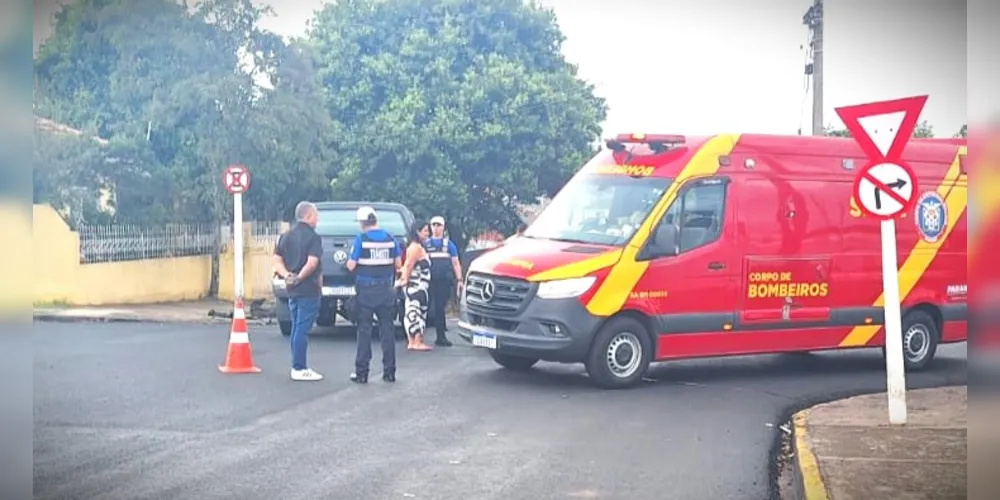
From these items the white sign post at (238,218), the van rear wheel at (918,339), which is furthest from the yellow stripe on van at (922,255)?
the white sign post at (238,218)

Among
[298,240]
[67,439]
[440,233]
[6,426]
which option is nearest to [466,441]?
[67,439]

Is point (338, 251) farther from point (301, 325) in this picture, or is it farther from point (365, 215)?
point (301, 325)

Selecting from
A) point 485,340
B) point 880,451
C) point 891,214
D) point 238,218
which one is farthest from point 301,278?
point 880,451

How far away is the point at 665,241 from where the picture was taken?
1264 centimetres

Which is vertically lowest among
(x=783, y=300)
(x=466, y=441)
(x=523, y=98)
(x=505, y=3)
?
(x=466, y=441)

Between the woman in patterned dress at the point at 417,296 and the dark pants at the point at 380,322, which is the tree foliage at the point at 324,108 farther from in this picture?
the dark pants at the point at 380,322

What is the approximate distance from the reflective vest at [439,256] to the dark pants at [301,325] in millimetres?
3893

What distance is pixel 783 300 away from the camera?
13.4 meters

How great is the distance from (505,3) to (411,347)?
1663 centimetres

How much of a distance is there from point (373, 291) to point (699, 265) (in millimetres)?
3300

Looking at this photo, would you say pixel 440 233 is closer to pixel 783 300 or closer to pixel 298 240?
pixel 298 240

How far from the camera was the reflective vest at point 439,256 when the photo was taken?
655 inches

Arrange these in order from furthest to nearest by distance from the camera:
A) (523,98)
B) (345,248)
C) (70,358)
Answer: (523,98), (345,248), (70,358)

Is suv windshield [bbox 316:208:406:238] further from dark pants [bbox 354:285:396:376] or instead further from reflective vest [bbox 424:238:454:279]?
dark pants [bbox 354:285:396:376]
